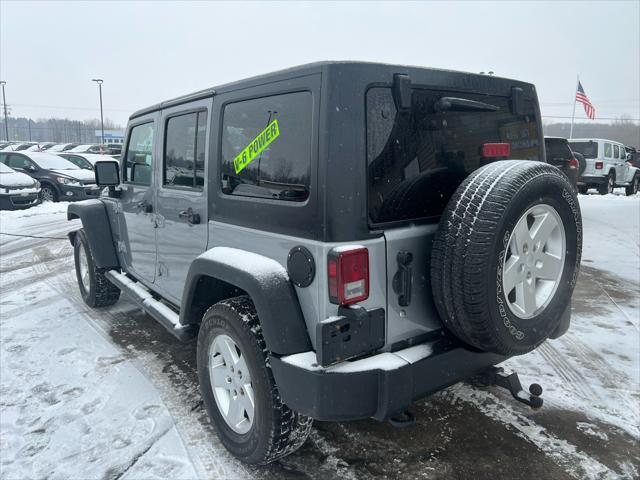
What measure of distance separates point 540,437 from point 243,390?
1.76 m

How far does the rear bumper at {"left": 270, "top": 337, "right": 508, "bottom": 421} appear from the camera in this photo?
2.08 metres

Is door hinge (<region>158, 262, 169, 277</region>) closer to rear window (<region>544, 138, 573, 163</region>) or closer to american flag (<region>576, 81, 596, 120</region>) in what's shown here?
rear window (<region>544, 138, 573, 163</region>)

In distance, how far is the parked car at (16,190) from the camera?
39.6 feet

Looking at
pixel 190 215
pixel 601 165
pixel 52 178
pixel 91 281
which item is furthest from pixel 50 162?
pixel 601 165

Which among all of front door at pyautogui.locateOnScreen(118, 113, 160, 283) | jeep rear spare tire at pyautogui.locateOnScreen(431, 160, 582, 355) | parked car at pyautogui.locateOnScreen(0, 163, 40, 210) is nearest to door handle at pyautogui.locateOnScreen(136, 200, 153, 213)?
front door at pyautogui.locateOnScreen(118, 113, 160, 283)

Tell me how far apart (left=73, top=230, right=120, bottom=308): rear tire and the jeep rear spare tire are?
3.93 m

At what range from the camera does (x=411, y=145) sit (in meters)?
2.28

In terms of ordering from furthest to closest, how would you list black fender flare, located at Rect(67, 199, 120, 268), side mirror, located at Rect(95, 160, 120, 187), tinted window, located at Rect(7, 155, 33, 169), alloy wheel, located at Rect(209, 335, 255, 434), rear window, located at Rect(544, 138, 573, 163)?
tinted window, located at Rect(7, 155, 33, 169) < rear window, located at Rect(544, 138, 573, 163) < black fender flare, located at Rect(67, 199, 120, 268) < side mirror, located at Rect(95, 160, 120, 187) < alloy wheel, located at Rect(209, 335, 255, 434)

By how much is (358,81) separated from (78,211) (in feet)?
12.7

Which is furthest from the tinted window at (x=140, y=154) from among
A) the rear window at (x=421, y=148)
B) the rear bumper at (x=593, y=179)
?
the rear bumper at (x=593, y=179)

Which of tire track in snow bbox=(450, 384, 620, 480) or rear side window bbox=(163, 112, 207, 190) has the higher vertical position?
rear side window bbox=(163, 112, 207, 190)

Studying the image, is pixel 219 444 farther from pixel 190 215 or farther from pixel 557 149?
pixel 557 149

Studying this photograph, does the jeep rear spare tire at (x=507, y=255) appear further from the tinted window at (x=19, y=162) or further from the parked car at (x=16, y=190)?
the tinted window at (x=19, y=162)

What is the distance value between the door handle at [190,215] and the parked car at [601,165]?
16.2m
